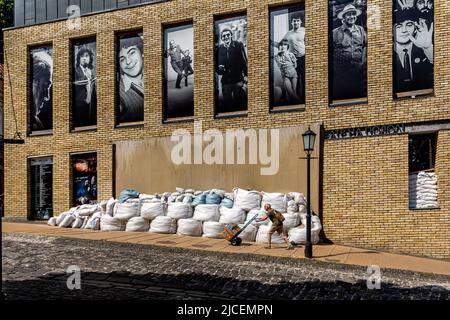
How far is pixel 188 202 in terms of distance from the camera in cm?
1312

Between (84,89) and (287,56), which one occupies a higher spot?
(287,56)

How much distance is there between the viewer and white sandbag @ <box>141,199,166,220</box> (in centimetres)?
1307

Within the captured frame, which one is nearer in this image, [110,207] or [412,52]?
[412,52]

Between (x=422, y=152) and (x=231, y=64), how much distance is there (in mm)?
6866

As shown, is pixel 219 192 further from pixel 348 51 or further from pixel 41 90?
pixel 41 90

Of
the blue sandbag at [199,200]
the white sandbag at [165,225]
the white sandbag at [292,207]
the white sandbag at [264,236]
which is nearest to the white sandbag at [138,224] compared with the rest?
the white sandbag at [165,225]

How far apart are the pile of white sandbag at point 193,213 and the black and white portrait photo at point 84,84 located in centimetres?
388

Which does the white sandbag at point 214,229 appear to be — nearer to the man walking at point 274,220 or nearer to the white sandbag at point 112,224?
the man walking at point 274,220

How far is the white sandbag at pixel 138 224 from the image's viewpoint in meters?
13.1

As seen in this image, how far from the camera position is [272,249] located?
10969 mm

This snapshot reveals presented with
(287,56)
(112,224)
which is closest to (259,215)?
(112,224)

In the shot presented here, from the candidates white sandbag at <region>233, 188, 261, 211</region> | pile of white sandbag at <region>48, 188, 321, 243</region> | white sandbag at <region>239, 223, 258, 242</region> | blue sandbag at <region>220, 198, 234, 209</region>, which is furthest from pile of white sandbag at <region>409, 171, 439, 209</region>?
blue sandbag at <region>220, 198, 234, 209</region>
